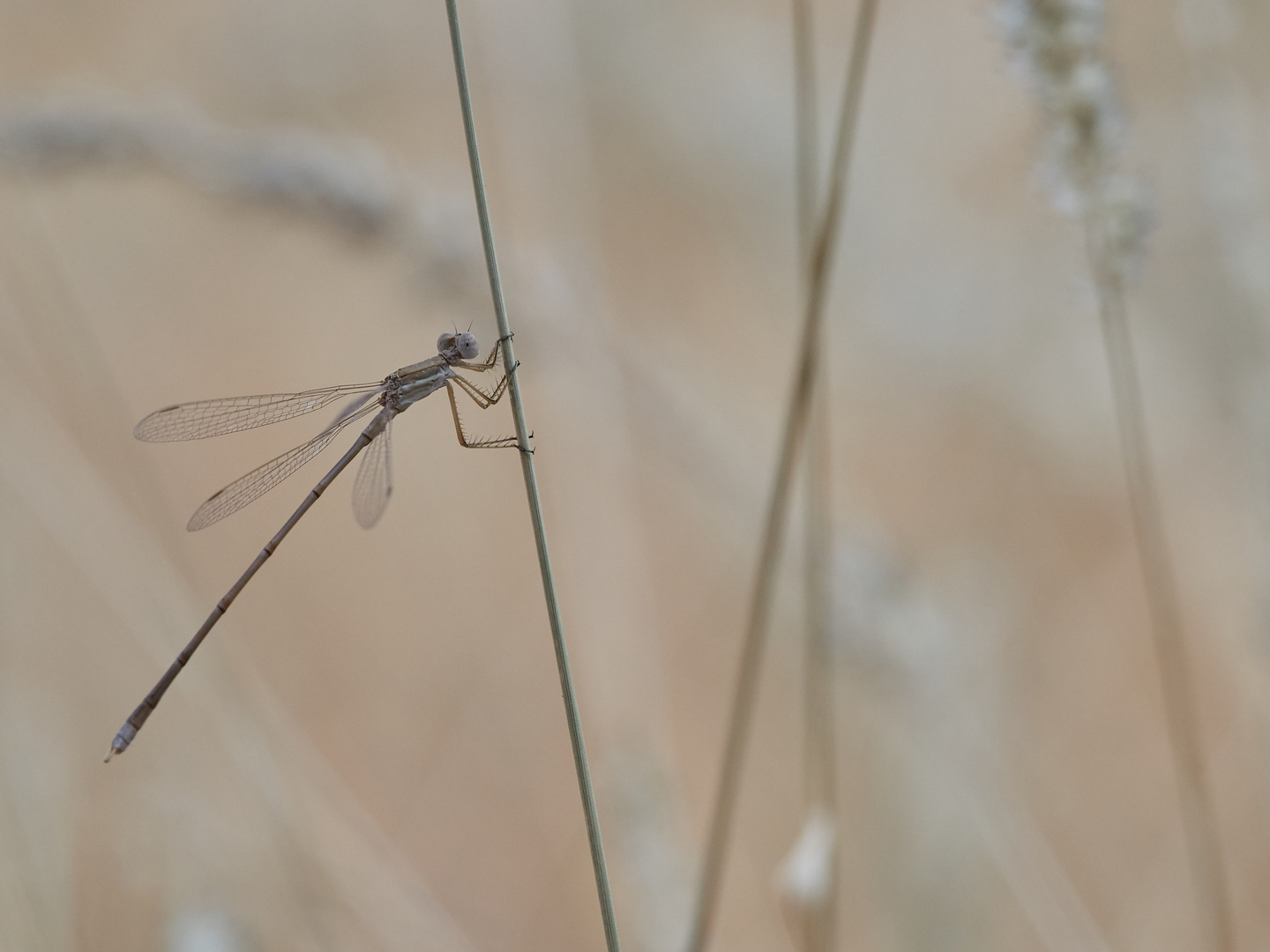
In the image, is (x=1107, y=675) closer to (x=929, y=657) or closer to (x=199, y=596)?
(x=929, y=657)

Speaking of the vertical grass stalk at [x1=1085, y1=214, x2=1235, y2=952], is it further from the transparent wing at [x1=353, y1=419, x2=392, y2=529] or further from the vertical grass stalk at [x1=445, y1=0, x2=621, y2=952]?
the transparent wing at [x1=353, y1=419, x2=392, y2=529]

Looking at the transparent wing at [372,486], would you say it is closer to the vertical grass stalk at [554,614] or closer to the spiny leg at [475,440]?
the spiny leg at [475,440]

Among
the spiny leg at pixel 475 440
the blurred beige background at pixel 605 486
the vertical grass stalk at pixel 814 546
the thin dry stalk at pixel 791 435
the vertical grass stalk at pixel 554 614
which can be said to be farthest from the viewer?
the blurred beige background at pixel 605 486

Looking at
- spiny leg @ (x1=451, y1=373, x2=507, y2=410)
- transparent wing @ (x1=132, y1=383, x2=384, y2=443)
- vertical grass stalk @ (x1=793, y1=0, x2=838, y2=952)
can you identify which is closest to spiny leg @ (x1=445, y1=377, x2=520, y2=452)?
spiny leg @ (x1=451, y1=373, x2=507, y2=410)

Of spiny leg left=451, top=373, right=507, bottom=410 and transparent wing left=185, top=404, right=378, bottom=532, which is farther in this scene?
transparent wing left=185, top=404, right=378, bottom=532

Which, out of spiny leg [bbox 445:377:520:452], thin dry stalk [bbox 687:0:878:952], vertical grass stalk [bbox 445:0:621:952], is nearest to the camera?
vertical grass stalk [bbox 445:0:621:952]

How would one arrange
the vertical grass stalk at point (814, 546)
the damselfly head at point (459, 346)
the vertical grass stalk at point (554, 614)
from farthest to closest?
the damselfly head at point (459, 346)
the vertical grass stalk at point (814, 546)
the vertical grass stalk at point (554, 614)

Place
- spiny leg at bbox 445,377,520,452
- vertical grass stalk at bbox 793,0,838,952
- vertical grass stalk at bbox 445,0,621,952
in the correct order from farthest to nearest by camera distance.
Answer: spiny leg at bbox 445,377,520,452, vertical grass stalk at bbox 793,0,838,952, vertical grass stalk at bbox 445,0,621,952

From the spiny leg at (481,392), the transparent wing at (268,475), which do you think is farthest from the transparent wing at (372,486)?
the spiny leg at (481,392)
